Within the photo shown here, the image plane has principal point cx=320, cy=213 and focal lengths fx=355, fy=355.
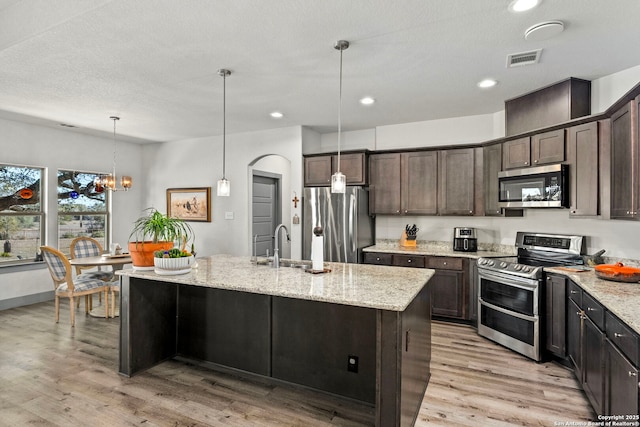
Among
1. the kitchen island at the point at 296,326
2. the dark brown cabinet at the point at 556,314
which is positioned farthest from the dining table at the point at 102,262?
the dark brown cabinet at the point at 556,314

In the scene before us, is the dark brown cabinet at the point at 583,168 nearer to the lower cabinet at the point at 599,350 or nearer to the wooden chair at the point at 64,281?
the lower cabinet at the point at 599,350

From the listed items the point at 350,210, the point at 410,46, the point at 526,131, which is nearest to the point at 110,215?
the point at 350,210

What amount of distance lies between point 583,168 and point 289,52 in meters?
2.83

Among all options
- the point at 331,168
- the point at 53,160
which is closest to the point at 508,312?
the point at 331,168

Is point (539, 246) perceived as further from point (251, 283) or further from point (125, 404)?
point (125, 404)

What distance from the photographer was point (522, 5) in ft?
7.09

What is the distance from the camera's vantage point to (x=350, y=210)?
15.7 feet

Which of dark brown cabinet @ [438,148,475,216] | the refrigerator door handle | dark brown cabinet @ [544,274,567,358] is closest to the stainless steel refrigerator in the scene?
the refrigerator door handle

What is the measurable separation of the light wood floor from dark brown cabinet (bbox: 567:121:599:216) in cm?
147

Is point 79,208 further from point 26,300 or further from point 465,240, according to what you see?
point 465,240

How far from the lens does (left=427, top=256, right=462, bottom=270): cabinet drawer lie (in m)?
4.26

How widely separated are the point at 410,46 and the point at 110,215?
5964 mm

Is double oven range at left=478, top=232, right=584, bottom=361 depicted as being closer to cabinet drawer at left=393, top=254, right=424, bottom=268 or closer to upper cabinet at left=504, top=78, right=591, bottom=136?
cabinet drawer at left=393, top=254, right=424, bottom=268

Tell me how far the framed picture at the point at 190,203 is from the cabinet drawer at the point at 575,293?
5169mm
